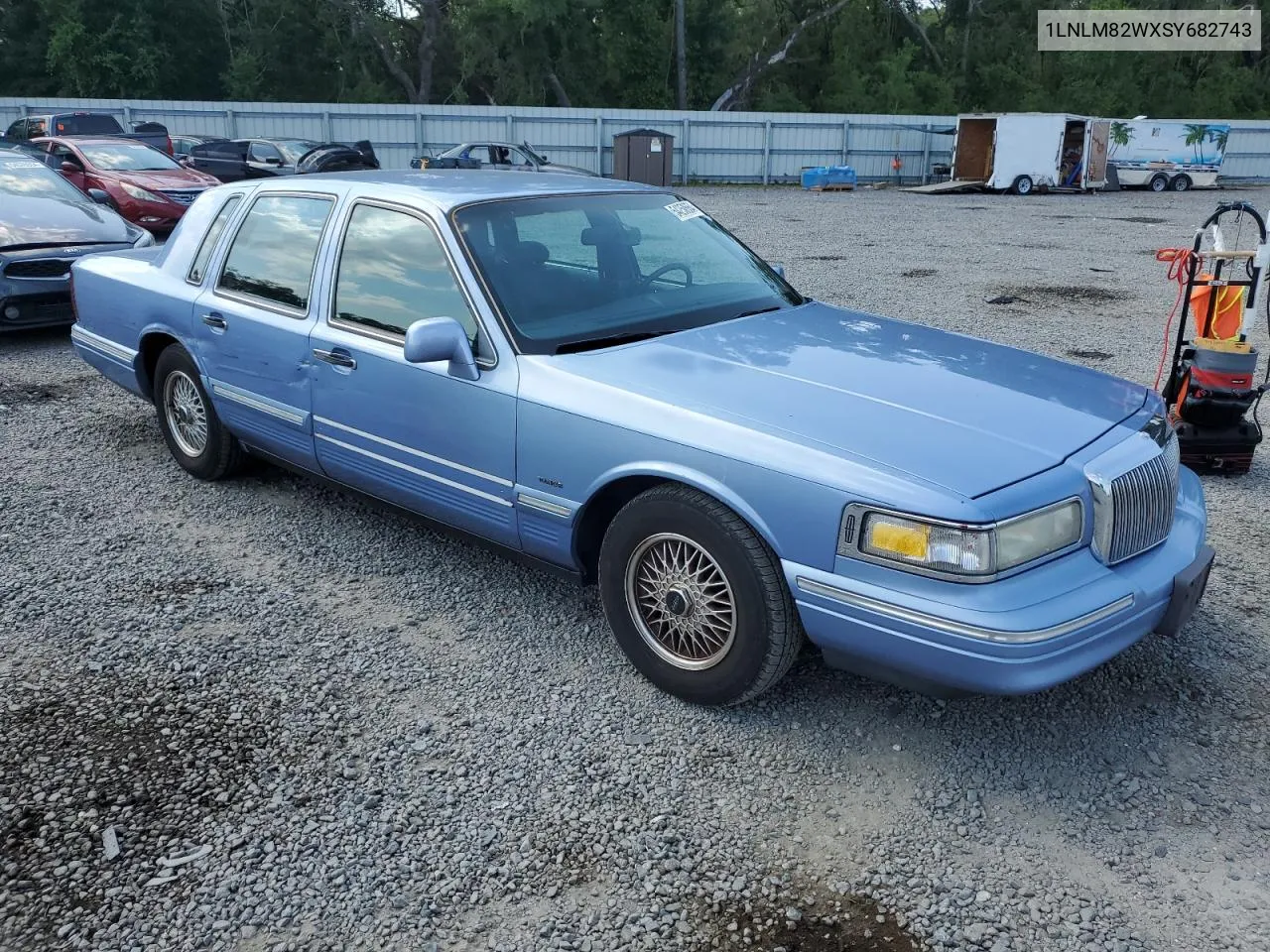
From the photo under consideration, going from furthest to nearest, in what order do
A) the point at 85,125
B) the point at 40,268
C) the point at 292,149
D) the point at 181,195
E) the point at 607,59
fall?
the point at 607,59, the point at 292,149, the point at 85,125, the point at 181,195, the point at 40,268

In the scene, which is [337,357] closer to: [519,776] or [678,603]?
[678,603]

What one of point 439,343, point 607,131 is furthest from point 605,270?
point 607,131

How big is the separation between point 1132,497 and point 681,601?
4.61ft

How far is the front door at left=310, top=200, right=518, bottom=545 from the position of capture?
377 cm

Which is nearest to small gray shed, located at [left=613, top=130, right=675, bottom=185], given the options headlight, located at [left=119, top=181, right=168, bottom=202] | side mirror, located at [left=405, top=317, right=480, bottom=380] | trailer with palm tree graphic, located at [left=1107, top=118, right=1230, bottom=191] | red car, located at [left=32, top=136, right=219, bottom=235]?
trailer with palm tree graphic, located at [left=1107, top=118, right=1230, bottom=191]

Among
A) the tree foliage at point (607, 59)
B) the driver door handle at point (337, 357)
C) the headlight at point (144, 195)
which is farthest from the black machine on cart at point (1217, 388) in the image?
the tree foliage at point (607, 59)

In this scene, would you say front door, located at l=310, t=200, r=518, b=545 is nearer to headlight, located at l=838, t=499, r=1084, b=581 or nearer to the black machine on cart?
headlight, located at l=838, t=499, r=1084, b=581

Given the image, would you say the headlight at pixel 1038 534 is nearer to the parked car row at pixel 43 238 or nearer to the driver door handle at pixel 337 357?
the driver door handle at pixel 337 357

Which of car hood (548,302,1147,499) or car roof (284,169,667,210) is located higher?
car roof (284,169,667,210)

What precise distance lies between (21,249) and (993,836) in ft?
29.0

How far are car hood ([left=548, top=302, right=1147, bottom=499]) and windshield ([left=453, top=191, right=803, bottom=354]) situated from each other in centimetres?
17

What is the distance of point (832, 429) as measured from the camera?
309cm

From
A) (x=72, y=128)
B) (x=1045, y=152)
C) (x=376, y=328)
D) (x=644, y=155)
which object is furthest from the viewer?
(x=644, y=155)

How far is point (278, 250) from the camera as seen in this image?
4.71 metres
